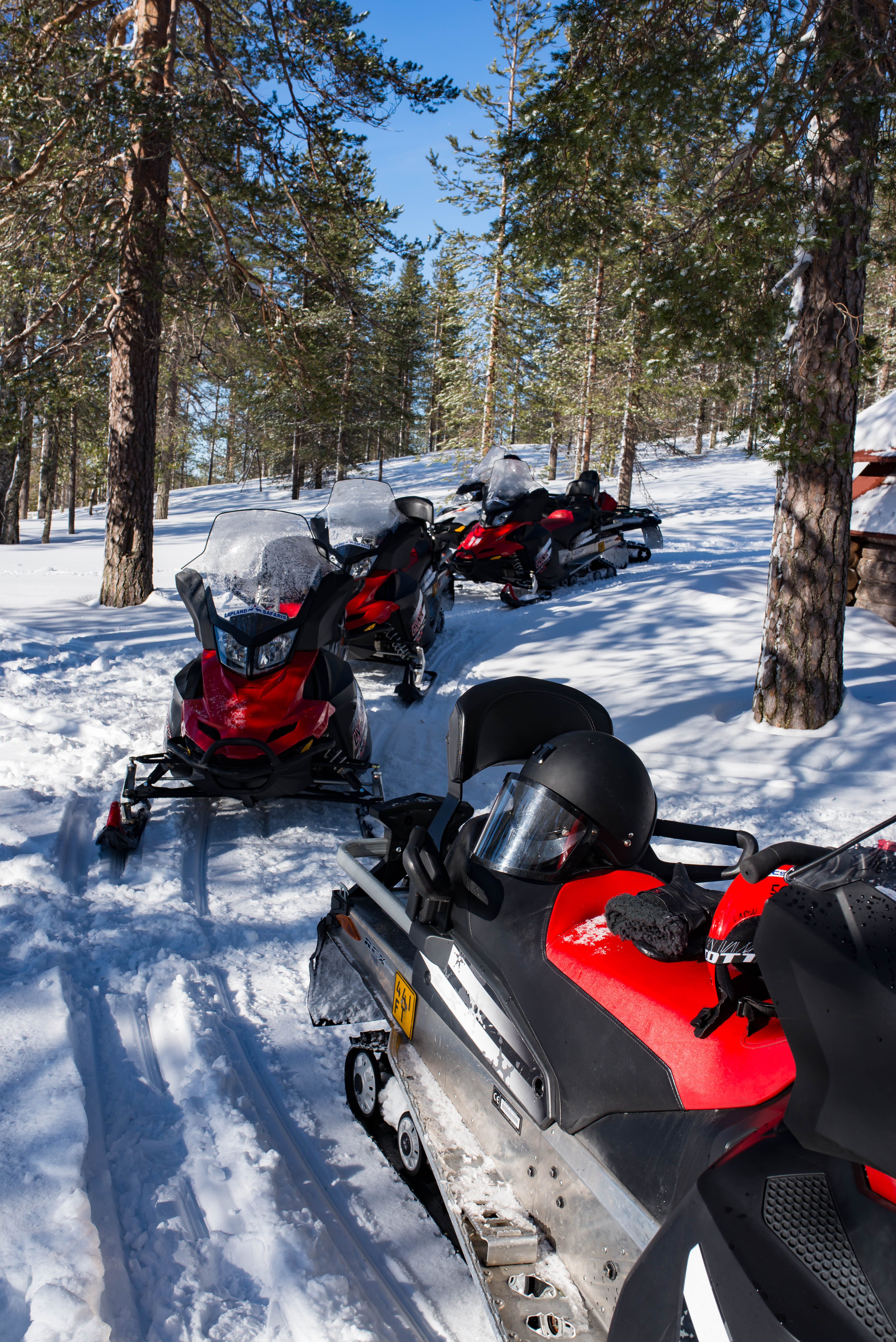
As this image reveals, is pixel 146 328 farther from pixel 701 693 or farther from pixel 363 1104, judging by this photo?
pixel 363 1104

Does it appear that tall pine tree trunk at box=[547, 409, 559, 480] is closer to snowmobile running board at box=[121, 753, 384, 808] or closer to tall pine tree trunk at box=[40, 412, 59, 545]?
tall pine tree trunk at box=[40, 412, 59, 545]

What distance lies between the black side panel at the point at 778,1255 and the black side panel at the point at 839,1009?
75mm

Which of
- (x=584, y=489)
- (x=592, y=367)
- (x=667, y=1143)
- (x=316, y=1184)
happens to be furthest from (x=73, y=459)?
(x=667, y=1143)

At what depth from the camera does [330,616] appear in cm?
486

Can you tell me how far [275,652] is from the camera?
458cm

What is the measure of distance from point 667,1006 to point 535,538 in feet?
31.1

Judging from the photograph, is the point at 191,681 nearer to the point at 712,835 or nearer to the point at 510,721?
the point at 510,721

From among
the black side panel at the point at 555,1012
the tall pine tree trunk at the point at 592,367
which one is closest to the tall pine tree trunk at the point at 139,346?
the black side panel at the point at 555,1012

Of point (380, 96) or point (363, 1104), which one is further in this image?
point (380, 96)

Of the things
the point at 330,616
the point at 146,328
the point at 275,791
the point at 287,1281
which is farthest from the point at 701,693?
the point at 146,328

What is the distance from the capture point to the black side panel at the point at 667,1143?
1421mm

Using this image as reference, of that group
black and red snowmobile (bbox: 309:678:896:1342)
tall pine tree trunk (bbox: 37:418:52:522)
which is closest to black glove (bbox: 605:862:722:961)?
black and red snowmobile (bbox: 309:678:896:1342)

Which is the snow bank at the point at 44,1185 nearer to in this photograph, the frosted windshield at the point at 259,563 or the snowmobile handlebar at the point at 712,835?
the snowmobile handlebar at the point at 712,835

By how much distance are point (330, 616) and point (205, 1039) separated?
2595 millimetres
